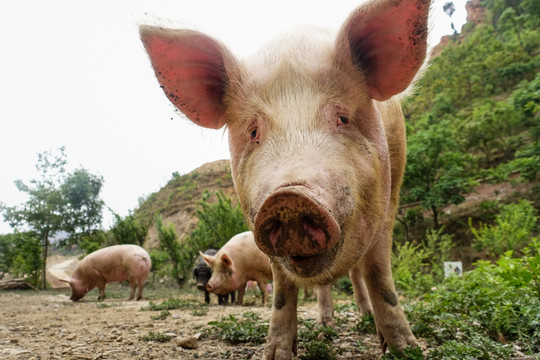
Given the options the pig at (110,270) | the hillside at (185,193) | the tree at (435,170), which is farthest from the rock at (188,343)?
the hillside at (185,193)

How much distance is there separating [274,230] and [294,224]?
0.33 feet

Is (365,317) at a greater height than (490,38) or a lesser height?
lesser

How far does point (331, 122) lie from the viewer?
165 centimetres

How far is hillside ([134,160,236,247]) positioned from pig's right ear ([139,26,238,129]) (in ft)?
118

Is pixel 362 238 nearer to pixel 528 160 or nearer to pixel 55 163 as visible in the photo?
pixel 528 160

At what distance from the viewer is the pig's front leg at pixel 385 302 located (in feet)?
7.45

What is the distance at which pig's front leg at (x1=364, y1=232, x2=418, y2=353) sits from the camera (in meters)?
2.27

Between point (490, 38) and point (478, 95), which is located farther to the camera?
point (490, 38)

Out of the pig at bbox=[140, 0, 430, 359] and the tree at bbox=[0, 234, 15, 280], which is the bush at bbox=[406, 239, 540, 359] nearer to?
the pig at bbox=[140, 0, 430, 359]

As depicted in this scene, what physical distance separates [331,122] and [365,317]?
2.25 m

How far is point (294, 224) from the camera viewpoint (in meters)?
1.16

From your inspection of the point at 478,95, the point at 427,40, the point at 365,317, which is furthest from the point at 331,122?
the point at 478,95

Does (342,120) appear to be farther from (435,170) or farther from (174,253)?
(435,170)

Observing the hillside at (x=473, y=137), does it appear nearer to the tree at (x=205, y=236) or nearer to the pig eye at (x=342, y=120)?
the tree at (x=205, y=236)
